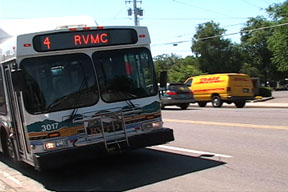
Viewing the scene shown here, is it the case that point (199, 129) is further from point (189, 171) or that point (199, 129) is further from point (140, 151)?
point (189, 171)

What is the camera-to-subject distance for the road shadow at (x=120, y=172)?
6.99 meters

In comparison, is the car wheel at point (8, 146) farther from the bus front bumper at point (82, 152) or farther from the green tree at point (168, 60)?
the green tree at point (168, 60)

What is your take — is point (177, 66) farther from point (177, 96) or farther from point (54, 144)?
point (54, 144)

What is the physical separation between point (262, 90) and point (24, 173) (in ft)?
121

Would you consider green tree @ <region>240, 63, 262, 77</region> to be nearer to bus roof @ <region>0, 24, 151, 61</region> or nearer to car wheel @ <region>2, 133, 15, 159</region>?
car wheel @ <region>2, 133, 15, 159</region>

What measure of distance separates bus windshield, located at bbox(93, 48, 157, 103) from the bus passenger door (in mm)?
1545

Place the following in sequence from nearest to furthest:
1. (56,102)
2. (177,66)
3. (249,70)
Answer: (56,102) → (249,70) → (177,66)

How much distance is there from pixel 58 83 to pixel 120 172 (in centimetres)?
208

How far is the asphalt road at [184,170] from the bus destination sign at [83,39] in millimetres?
2186

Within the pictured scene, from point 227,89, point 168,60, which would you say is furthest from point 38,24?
point 168,60

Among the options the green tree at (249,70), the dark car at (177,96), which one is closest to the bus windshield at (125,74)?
the dark car at (177,96)

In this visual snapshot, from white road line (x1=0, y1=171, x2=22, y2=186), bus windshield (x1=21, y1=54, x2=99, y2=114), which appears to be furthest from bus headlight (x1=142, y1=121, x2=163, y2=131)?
white road line (x1=0, y1=171, x2=22, y2=186)

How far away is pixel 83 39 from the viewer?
24.9ft

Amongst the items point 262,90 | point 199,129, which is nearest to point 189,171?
point 199,129
